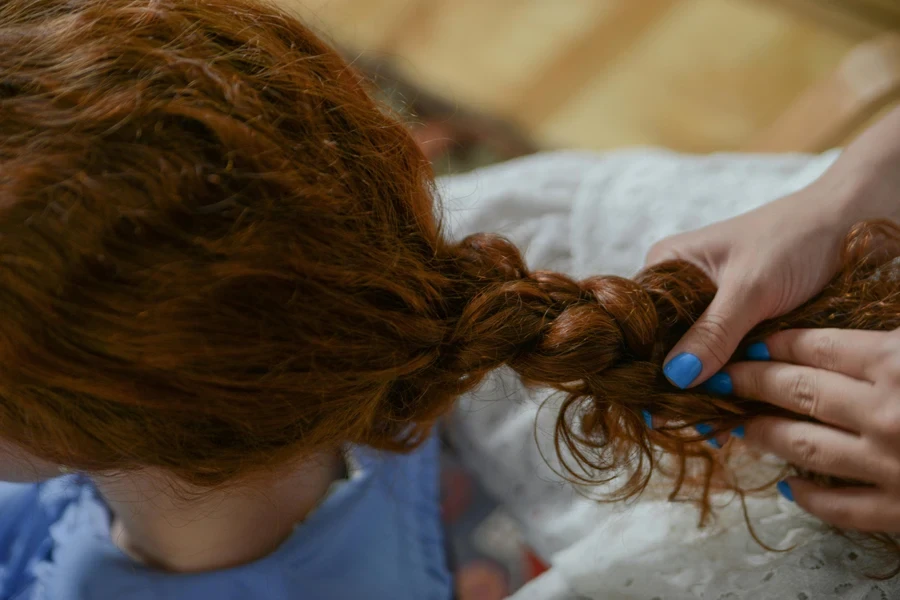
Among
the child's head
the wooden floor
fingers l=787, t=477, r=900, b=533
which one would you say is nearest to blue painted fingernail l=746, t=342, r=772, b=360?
fingers l=787, t=477, r=900, b=533

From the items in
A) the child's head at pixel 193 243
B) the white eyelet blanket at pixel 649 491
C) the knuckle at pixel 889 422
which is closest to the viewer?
the child's head at pixel 193 243

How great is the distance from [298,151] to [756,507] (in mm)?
515

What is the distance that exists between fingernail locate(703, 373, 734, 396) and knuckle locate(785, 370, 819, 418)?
45 millimetres

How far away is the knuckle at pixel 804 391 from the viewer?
63cm

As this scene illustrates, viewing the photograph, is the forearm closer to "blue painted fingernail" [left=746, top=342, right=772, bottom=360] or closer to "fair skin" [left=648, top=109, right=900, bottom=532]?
"fair skin" [left=648, top=109, right=900, bottom=532]

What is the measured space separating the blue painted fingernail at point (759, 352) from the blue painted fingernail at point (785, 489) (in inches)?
4.9

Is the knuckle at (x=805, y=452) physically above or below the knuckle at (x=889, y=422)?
below

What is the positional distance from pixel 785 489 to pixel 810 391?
0.13 meters

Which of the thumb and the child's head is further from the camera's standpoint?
the thumb

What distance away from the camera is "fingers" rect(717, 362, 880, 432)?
617 mm

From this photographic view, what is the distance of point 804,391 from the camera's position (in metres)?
0.63

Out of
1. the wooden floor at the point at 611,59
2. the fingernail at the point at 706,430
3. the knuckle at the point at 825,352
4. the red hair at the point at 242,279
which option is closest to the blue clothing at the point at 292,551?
the red hair at the point at 242,279

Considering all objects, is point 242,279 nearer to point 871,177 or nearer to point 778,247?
point 778,247

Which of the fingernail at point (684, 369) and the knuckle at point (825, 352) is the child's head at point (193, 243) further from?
the knuckle at point (825, 352)
